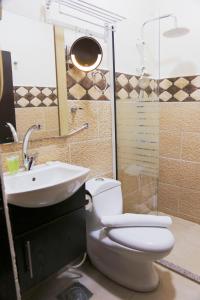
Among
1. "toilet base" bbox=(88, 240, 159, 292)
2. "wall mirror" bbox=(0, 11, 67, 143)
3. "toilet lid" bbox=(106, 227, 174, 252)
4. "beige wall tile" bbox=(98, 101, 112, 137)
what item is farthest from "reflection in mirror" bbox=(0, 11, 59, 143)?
"toilet base" bbox=(88, 240, 159, 292)

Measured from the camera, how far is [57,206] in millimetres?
1324

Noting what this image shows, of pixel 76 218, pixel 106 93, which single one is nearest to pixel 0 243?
pixel 76 218

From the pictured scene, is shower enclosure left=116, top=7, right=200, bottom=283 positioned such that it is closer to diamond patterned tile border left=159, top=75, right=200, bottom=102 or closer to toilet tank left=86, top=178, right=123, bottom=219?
diamond patterned tile border left=159, top=75, right=200, bottom=102

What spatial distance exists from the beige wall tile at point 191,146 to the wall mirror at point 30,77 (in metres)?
1.23

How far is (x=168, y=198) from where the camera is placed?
2543 mm

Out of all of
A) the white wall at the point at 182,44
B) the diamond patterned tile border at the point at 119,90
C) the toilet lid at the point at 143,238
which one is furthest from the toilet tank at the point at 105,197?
the white wall at the point at 182,44

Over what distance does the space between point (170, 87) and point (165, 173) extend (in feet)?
2.89

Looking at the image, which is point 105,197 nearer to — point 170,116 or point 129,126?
point 129,126

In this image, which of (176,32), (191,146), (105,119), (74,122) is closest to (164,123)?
(191,146)

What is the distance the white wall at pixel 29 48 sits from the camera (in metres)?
1.41

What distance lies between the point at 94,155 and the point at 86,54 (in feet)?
2.63

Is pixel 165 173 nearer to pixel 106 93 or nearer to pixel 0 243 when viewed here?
pixel 106 93

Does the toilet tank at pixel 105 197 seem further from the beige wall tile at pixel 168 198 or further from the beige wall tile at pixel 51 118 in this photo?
the beige wall tile at pixel 168 198

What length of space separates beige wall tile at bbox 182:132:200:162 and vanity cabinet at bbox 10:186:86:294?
50.5 inches
